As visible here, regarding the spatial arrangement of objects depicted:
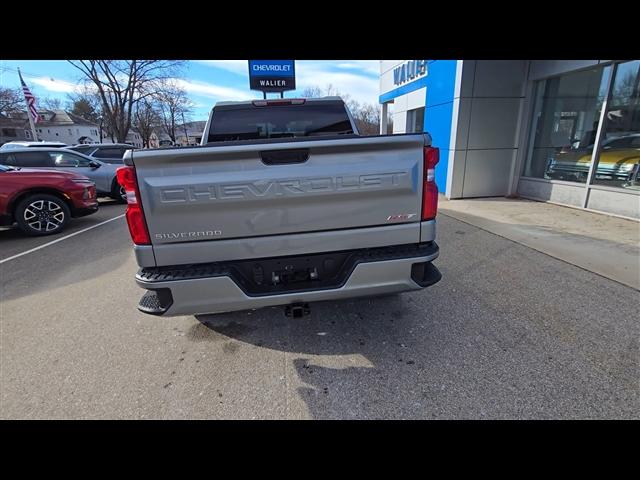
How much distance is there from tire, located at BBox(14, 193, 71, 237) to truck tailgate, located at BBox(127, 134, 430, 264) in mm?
6491

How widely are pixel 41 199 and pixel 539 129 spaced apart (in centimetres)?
1253

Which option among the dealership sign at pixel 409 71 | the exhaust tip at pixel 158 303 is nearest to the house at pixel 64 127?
the dealership sign at pixel 409 71

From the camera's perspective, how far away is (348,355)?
272 centimetres

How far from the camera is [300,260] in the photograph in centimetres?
236

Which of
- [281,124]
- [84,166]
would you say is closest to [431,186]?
[281,124]

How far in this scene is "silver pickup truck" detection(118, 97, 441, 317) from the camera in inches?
81.7

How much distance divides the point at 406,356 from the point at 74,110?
94447 millimetres

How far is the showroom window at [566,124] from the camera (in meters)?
7.34

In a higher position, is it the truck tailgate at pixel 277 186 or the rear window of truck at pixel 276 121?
the rear window of truck at pixel 276 121

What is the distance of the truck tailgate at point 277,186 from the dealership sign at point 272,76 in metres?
14.5

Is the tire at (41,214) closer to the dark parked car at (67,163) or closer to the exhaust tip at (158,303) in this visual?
the dark parked car at (67,163)

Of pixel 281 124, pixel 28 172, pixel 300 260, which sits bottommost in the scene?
pixel 300 260

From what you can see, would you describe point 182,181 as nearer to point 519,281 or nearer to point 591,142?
point 519,281
